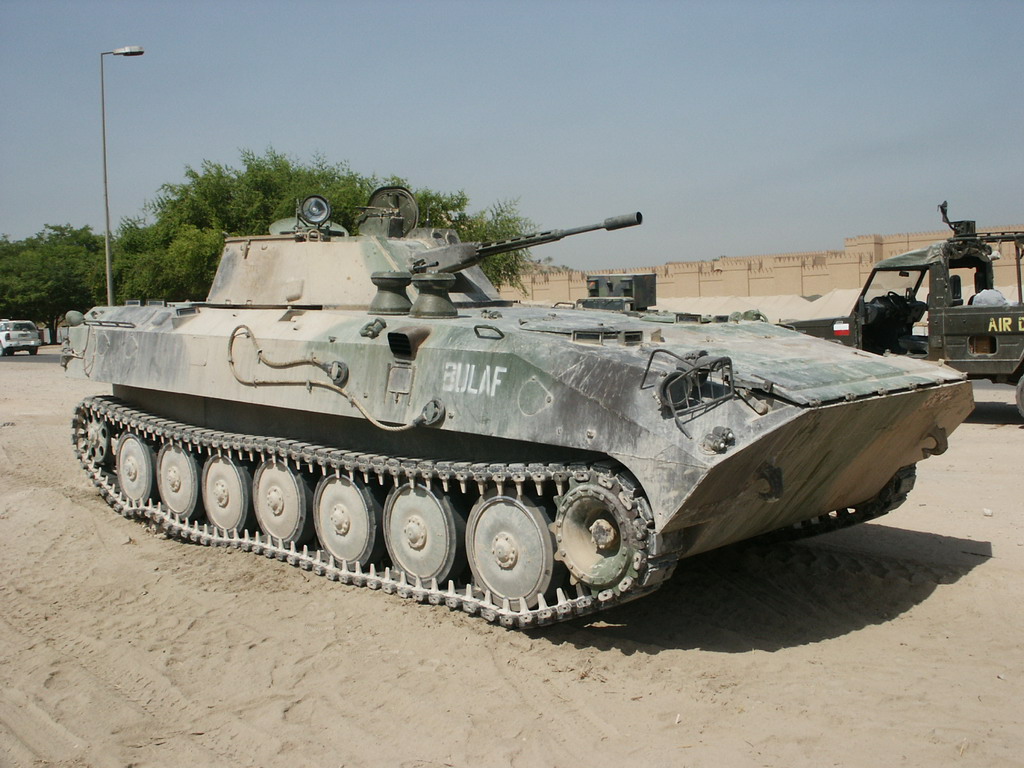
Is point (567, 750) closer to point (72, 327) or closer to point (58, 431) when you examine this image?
point (72, 327)

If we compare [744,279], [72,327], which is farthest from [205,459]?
[744,279]

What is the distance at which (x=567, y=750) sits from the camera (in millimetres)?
5109

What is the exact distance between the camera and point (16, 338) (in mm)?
41594

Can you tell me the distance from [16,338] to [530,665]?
40640 mm

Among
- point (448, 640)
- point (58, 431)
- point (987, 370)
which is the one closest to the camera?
point (448, 640)

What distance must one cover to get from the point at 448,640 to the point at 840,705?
8.23 feet

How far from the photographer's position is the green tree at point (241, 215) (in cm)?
2600

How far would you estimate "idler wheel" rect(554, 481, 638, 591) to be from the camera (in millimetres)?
6000

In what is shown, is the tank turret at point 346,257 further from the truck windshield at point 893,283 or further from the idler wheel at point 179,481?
the truck windshield at point 893,283

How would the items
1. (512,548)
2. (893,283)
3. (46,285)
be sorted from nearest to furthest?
(512,548) < (893,283) < (46,285)

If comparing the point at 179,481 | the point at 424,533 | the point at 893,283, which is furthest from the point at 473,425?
the point at 893,283

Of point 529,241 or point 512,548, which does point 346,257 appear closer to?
point 529,241

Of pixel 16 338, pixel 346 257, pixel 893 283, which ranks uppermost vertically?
pixel 346 257

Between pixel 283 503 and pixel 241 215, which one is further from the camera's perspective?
pixel 241 215
